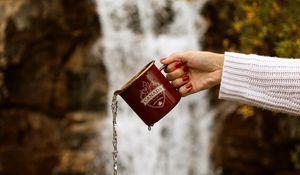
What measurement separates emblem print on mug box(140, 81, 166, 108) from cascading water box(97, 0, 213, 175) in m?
4.29

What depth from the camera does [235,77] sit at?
194cm

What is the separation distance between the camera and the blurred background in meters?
6.16

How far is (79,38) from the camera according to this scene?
21.2 ft

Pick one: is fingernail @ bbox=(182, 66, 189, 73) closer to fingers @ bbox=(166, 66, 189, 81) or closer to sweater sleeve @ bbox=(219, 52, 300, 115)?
fingers @ bbox=(166, 66, 189, 81)

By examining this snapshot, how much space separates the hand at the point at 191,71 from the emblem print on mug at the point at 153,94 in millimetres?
75


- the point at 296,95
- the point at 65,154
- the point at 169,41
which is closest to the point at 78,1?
the point at 169,41

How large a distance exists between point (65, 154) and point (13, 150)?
0.62 meters

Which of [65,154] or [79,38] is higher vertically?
[79,38]

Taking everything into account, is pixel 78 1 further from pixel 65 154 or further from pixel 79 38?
pixel 65 154

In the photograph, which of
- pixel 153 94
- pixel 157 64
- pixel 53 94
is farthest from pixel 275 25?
pixel 53 94

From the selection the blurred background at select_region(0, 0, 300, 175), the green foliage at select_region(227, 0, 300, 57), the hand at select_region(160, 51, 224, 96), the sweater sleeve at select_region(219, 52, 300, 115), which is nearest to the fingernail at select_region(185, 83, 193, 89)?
the hand at select_region(160, 51, 224, 96)

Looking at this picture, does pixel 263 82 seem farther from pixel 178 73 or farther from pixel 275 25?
pixel 275 25

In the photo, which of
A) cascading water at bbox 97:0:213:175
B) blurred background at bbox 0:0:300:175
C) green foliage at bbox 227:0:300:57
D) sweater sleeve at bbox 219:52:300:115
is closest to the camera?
sweater sleeve at bbox 219:52:300:115

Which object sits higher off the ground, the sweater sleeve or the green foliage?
the sweater sleeve
